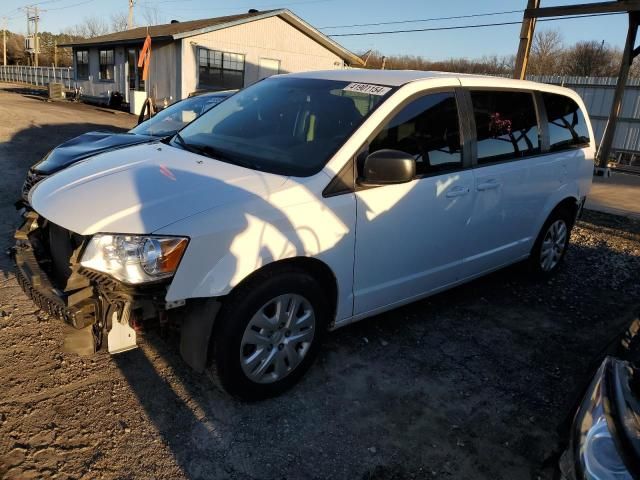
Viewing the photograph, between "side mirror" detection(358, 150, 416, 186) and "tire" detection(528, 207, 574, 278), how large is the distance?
2.39 m

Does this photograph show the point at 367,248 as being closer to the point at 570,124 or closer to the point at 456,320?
the point at 456,320

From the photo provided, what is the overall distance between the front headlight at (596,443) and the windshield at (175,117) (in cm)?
551

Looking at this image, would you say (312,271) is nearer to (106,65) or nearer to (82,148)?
(82,148)

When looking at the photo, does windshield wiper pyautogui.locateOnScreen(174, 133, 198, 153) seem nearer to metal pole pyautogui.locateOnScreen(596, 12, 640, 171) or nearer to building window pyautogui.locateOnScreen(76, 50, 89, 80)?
metal pole pyautogui.locateOnScreen(596, 12, 640, 171)

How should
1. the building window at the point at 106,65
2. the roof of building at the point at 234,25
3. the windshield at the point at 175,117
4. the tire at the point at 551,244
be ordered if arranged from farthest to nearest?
1. the building window at the point at 106,65
2. the roof of building at the point at 234,25
3. the windshield at the point at 175,117
4. the tire at the point at 551,244

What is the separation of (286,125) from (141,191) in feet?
3.77

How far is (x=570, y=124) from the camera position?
486cm

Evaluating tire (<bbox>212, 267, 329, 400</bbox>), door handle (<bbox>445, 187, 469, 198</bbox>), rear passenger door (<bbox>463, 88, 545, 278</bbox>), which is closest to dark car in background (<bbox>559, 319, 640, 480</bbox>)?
tire (<bbox>212, 267, 329, 400</bbox>)

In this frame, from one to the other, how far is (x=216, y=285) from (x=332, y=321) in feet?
3.06

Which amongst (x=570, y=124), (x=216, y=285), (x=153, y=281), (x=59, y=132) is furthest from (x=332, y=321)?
(x=59, y=132)

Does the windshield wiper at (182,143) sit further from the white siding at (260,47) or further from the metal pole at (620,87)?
the white siding at (260,47)

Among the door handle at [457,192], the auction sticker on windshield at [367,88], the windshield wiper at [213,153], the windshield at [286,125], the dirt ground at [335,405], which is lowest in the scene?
the dirt ground at [335,405]

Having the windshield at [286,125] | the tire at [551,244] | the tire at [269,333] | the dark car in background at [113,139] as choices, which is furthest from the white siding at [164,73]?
the tire at [269,333]

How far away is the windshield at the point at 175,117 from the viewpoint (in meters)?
6.51
